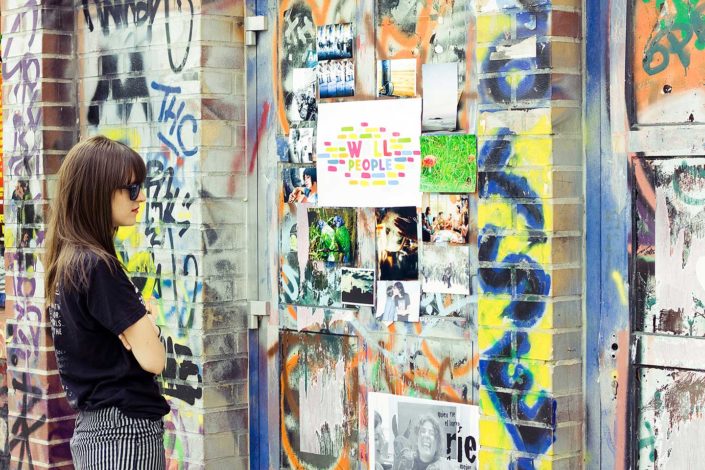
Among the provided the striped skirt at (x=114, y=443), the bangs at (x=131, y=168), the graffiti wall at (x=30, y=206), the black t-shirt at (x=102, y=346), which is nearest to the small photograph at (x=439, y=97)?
the bangs at (x=131, y=168)

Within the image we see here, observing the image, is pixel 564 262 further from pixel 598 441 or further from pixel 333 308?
pixel 333 308

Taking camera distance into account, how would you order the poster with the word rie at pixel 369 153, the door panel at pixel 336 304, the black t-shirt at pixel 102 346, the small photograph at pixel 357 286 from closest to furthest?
the black t-shirt at pixel 102 346
the door panel at pixel 336 304
the poster with the word rie at pixel 369 153
the small photograph at pixel 357 286

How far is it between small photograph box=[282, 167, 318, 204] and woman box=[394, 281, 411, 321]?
0.65 meters

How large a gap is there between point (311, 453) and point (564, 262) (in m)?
1.83

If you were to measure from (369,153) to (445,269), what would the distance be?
67cm

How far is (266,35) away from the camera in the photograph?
21.2 feet

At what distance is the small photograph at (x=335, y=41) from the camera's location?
6.00 meters

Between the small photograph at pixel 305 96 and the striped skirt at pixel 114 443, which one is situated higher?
the small photograph at pixel 305 96

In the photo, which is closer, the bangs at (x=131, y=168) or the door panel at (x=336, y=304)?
the bangs at (x=131, y=168)

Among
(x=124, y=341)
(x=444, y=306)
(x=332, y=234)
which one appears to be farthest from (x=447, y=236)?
(x=124, y=341)

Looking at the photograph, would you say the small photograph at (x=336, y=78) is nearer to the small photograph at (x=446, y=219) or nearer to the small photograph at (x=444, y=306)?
the small photograph at (x=446, y=219)

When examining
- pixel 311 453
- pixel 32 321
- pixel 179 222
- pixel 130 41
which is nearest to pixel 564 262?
pixel 311 453

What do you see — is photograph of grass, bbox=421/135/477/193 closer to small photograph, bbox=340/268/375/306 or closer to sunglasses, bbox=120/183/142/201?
small photograph, bbox=340/268/375/306

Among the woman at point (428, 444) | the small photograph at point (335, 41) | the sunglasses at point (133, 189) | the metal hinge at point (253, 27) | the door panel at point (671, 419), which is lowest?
the woman at point (428, 444)
